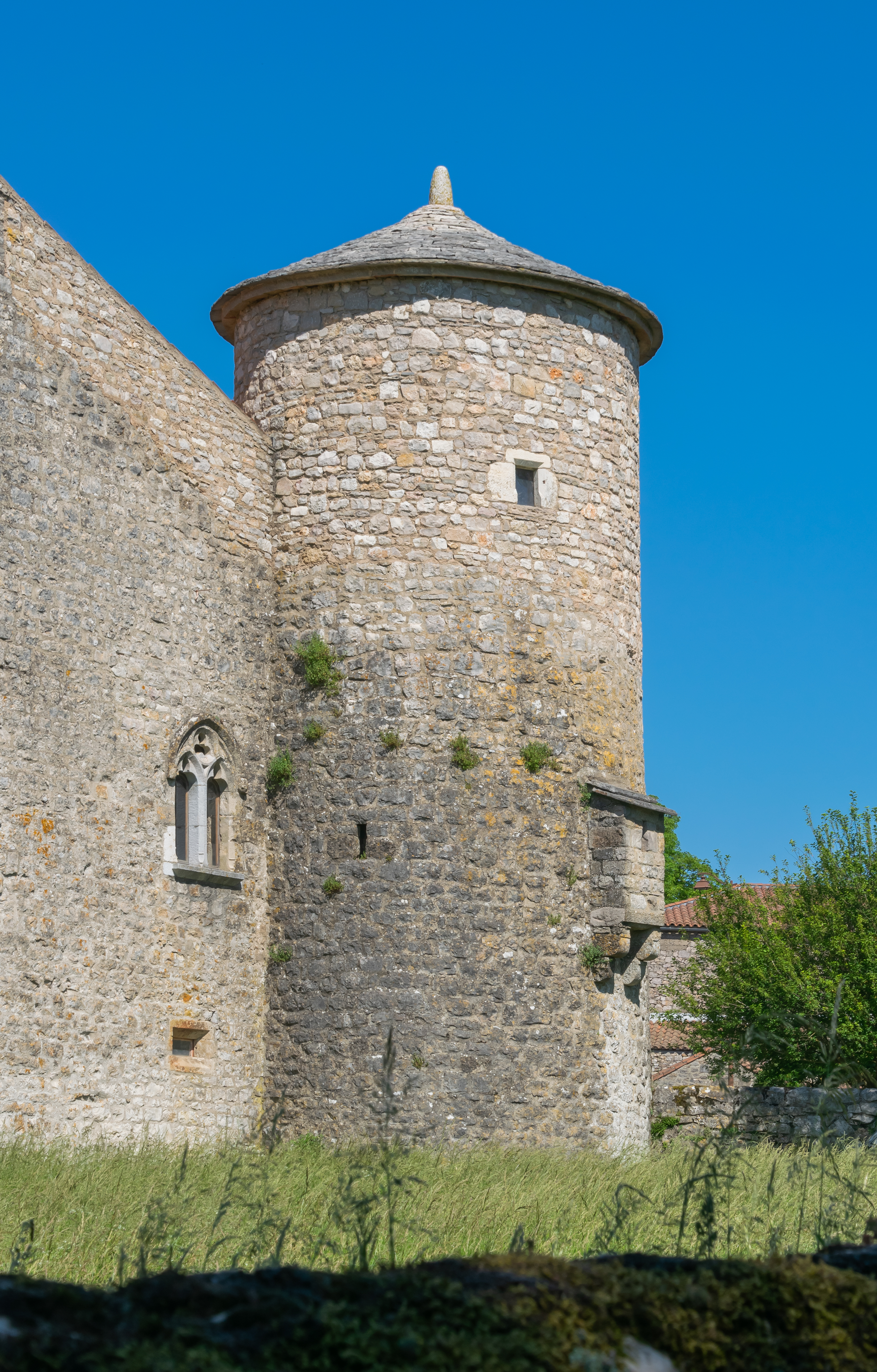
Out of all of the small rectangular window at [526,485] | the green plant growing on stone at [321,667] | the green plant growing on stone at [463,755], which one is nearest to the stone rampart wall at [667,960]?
the small rectangular window at [526,485]

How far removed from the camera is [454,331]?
14.4 metres

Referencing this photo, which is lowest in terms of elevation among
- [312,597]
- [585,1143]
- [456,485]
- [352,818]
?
[585,1143]

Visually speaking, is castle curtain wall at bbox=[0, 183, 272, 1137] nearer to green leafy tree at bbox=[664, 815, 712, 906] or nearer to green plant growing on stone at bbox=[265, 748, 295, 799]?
green plant growing on stone at bbox=[265, 748, 295, 799]

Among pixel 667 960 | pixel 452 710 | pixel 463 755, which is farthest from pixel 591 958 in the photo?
pixel 667 960

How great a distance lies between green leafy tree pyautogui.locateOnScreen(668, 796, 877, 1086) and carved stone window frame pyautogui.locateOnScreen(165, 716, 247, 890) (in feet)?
25.9

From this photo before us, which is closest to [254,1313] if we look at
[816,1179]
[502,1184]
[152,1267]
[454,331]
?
[152,1267]

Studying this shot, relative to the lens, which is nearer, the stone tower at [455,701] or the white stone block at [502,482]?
the stone tower at [455,701]

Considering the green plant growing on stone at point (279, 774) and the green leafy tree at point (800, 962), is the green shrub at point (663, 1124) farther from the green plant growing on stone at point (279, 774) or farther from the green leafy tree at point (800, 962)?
the green plant growing on stone at point (279, 774)

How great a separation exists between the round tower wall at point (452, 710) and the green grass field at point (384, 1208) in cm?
Result: 143

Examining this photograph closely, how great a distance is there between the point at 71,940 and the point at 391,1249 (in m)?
7.71

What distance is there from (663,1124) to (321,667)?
1356 centimetres

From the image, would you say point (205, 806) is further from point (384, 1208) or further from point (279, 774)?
point (384, 1208)

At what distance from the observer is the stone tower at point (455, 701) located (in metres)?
13.2

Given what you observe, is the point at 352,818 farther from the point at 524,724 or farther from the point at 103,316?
the point at 103,316
